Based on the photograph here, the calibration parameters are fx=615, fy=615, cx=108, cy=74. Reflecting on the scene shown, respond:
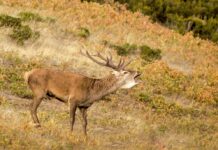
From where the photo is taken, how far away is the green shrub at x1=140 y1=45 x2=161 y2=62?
24459 mm

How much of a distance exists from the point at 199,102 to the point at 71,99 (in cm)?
807

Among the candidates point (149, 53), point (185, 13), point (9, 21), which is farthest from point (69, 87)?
point (185, 13)

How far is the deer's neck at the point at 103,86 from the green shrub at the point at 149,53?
32.5 feet

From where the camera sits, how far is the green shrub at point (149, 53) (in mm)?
24459

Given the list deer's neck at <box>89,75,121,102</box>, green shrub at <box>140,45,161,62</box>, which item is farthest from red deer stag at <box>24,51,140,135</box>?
green shrub at <box>140,45,161,62</box>

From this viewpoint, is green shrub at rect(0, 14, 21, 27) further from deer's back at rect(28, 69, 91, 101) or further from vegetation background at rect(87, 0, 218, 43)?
vegetation background at rect(87, 0, 218, 43)

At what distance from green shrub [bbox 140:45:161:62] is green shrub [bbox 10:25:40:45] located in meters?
4.45

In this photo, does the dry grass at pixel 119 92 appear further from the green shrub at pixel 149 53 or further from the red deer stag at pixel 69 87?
the red deer stag at pixel 69 87

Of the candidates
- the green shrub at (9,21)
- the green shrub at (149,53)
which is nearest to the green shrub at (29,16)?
the green shrub at (9,21)

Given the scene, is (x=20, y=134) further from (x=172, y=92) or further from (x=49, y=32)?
(x=49, y=32)

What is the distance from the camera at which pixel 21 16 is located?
24531 mm

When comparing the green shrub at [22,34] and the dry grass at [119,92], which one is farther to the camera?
the green shrub at [22,34]

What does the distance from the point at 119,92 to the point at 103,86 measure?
18.7ft

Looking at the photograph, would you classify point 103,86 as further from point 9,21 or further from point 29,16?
point 29,16
